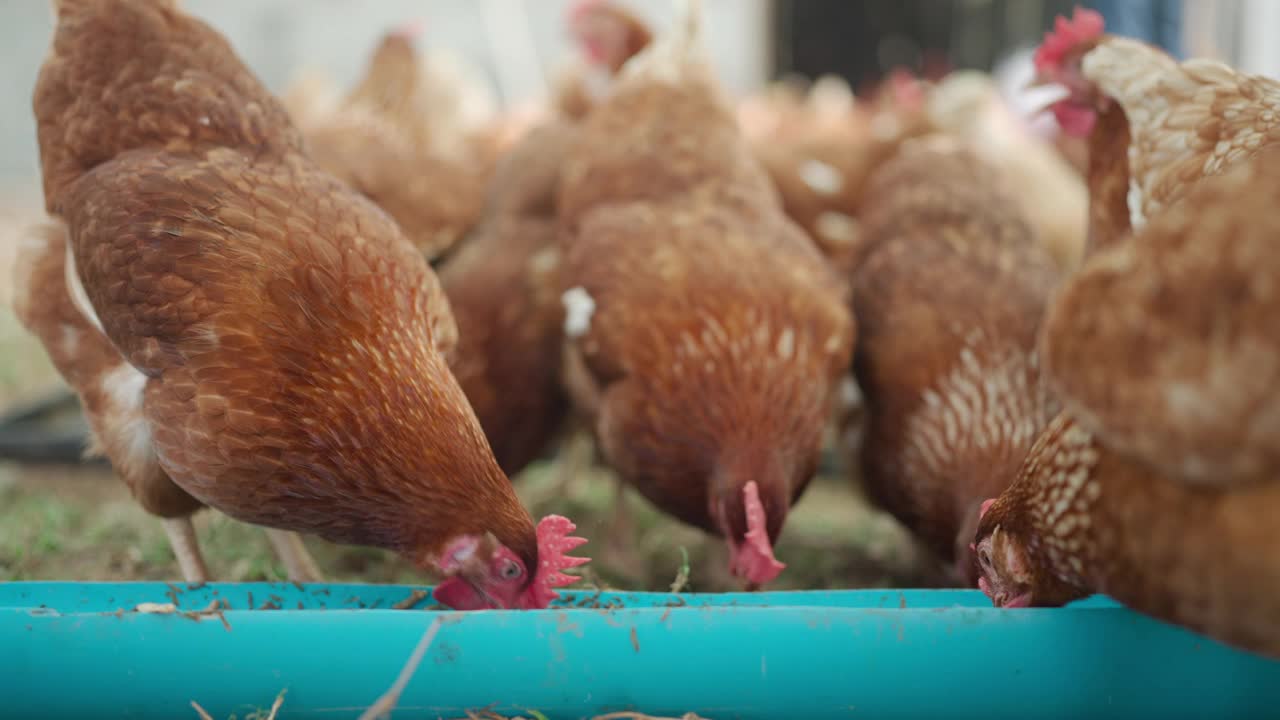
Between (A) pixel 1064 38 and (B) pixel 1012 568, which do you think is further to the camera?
(A) pixel 1064 38

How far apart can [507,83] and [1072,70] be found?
4690 millimetres

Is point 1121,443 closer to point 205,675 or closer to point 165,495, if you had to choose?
point 205,675

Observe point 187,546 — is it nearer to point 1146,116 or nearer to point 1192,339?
point 1192,339

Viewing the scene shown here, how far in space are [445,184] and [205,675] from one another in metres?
1.41

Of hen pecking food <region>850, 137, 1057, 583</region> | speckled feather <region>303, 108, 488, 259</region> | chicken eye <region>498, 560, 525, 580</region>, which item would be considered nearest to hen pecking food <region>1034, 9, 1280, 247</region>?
hen pecking food <region>850, 137, 1057, 583</region>

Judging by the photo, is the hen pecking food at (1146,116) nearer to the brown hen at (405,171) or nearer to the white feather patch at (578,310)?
the white feather patch at (578,310)

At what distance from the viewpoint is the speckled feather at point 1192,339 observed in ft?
2.39

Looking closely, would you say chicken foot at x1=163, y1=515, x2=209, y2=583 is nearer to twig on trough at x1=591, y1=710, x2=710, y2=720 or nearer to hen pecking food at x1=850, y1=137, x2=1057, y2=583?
twig on trough at x1=591, y1=710, x2=710, y2=720

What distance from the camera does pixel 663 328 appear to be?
5.56ft

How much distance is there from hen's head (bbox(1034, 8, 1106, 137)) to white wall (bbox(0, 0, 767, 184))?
206 centimetres

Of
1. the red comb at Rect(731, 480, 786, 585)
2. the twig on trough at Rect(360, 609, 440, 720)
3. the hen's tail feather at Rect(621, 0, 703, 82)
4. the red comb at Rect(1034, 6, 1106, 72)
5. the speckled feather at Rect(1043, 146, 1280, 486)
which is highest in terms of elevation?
the hen's tail feather at Rect(621, 0, 703, 82)

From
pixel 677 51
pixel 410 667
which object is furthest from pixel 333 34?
pixel 410 667

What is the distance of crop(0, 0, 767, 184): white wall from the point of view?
13.1ft

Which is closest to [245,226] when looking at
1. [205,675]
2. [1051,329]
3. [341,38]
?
[205,675]
